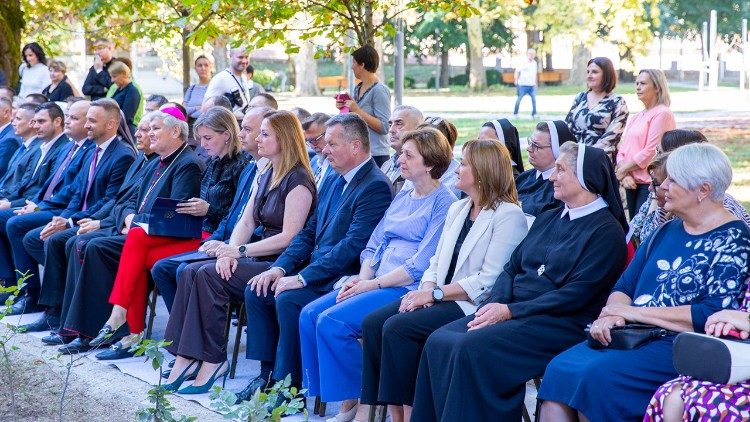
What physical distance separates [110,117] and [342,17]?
222 centimetres

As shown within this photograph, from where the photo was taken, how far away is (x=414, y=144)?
20.0ft

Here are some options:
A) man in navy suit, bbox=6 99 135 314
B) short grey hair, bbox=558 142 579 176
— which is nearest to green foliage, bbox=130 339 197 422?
short grey hair, bbox=558 142 579 176

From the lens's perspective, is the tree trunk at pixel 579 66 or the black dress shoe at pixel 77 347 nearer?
the black dress shoe at pixel 77 347

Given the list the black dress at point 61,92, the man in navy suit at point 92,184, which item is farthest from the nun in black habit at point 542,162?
the black dress at point 61,92

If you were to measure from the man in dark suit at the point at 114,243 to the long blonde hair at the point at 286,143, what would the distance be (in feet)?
3.73

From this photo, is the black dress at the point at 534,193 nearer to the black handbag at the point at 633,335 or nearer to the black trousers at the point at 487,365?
the black trousers at the point at 487,365

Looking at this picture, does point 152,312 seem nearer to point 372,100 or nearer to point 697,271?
point 372,100

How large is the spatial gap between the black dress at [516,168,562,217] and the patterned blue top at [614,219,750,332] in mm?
1352

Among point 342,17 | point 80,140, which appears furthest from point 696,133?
point 80,140

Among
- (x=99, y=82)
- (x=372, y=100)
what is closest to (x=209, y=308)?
(x=372, y=100)

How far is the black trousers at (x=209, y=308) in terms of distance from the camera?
6.84 m

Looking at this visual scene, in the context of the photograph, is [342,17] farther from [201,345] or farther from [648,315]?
[648,315]

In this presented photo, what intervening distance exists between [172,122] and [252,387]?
2.49m

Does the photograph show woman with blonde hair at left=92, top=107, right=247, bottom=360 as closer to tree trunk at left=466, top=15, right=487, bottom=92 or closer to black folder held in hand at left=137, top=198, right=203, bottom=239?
black folder held in hand at left=137, top=198, right=203, bottom=239
